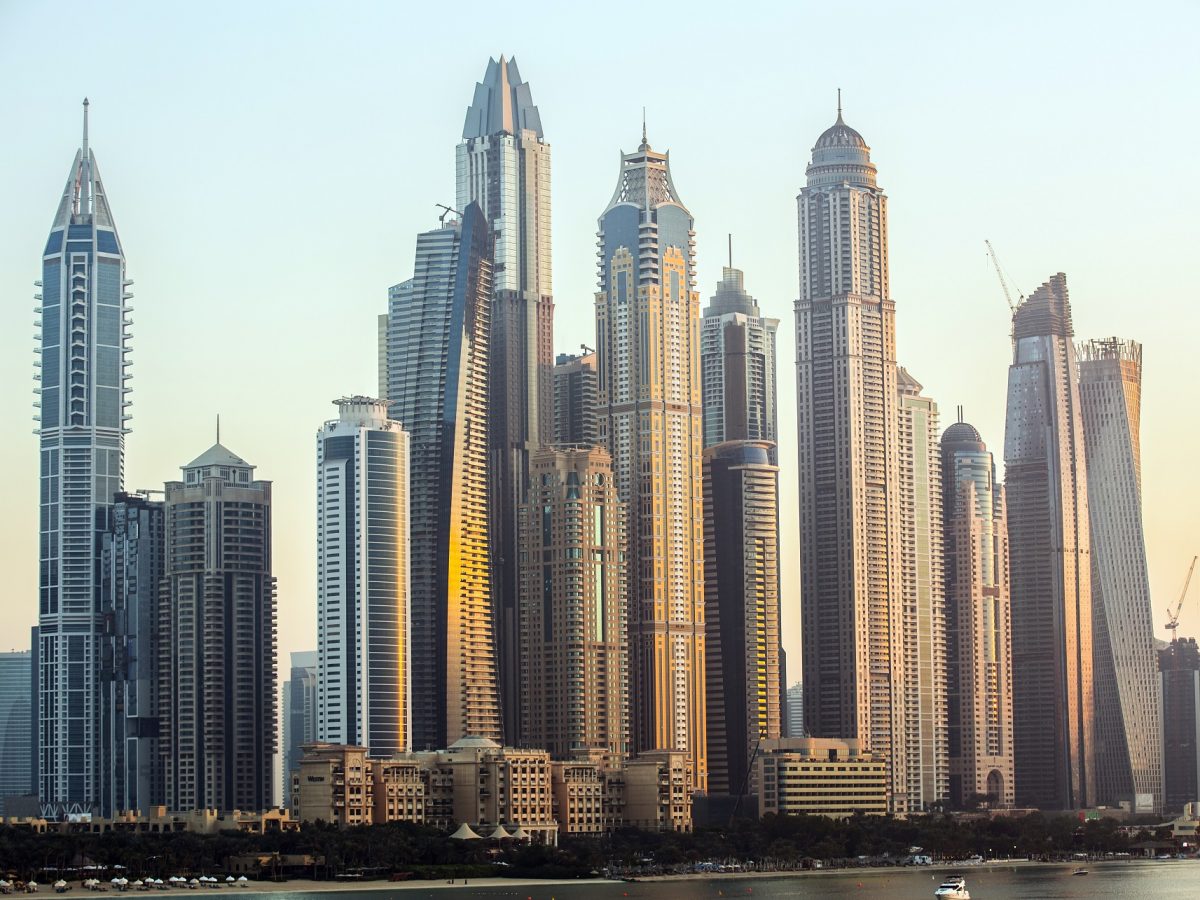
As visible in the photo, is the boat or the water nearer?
the boat

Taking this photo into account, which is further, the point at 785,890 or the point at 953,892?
the point at 785,890

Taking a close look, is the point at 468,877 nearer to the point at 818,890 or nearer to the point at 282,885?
the point at 282,885

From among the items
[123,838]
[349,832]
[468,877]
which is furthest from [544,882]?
[123,838]

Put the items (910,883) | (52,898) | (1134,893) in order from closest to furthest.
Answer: (52,898)
(1134,893)
(910,883)

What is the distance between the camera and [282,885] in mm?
181125

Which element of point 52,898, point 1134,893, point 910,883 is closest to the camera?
point 52,898

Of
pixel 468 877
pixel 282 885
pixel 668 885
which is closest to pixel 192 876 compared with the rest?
pixel 282 885

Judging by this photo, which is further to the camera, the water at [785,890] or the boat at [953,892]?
the water at [785,890]

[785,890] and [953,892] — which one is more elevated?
[953,892]

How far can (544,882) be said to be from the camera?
614 ft

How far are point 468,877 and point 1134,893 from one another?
50.2 m

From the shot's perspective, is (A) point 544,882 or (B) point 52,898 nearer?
(B) point 52,898

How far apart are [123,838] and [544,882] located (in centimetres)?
3440

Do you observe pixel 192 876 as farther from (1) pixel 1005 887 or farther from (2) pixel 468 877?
(1) pixel 1005 887
